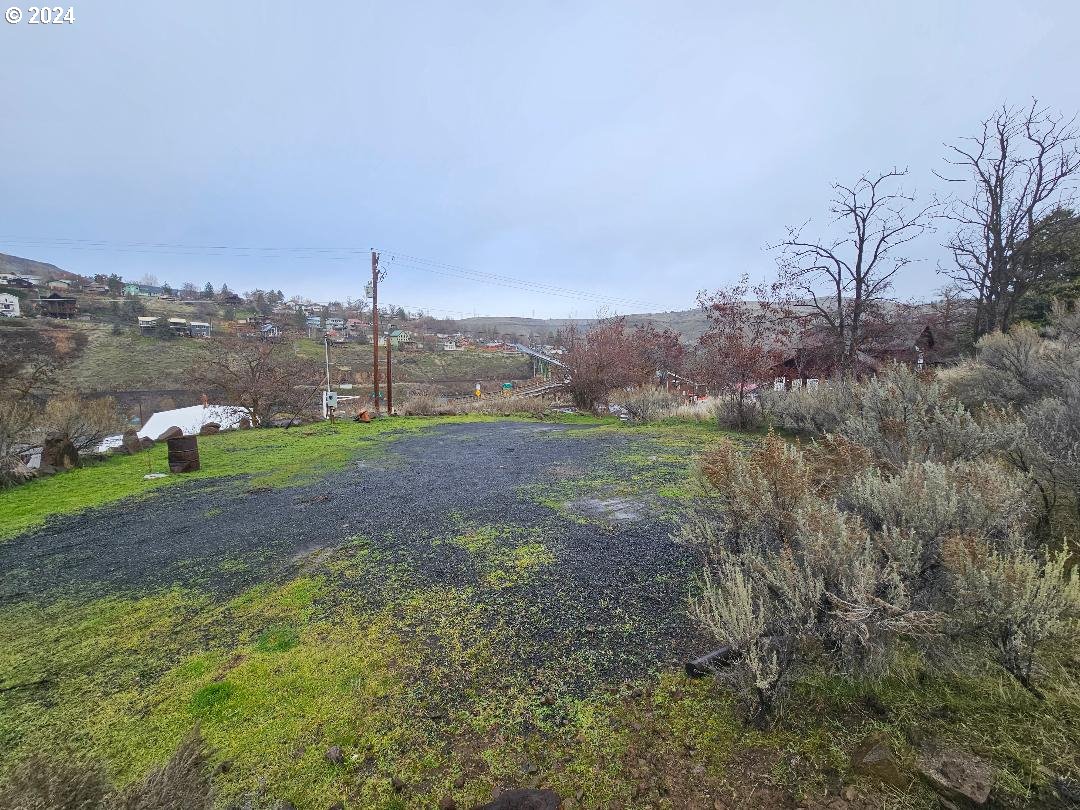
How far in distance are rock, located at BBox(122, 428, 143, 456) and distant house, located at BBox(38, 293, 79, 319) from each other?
151ft

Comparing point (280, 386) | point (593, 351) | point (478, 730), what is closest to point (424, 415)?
point (280, 386)

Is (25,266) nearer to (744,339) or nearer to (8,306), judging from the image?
(8,306)

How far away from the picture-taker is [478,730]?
82.3 inches

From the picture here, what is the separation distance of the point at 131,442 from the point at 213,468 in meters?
2.87

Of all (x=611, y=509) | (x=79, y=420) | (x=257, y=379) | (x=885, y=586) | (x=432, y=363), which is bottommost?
(x=611, y=509)

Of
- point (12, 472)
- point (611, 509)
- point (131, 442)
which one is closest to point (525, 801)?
point (611, 509)

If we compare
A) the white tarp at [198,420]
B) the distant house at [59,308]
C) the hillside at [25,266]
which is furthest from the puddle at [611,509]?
the hillside at [25,266]

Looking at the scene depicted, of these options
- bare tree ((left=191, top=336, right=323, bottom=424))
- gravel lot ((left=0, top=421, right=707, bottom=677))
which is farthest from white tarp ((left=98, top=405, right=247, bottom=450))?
gravel lot ((left=0, top=421, right=707, bottom=677))

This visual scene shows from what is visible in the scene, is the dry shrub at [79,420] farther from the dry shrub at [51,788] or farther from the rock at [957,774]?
the rock at [957,774]

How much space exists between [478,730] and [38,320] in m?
54.5

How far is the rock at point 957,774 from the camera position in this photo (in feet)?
5.03

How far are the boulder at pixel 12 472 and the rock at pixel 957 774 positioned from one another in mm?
10597

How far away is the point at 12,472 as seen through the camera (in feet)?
21.8

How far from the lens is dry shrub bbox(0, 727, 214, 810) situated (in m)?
1.33
